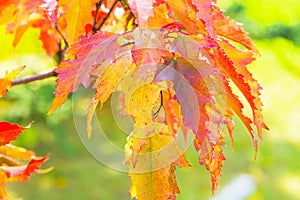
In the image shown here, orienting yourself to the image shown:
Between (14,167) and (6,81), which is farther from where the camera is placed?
(14,167)

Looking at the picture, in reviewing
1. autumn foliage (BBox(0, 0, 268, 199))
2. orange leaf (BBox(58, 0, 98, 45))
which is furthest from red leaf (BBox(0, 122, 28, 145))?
orange leaf (BBox(58, 0, 98, 45))

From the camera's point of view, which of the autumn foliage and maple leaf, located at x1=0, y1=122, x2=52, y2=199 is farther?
maple leaf, located at x1=0, y1=122, x2=52, y2=199

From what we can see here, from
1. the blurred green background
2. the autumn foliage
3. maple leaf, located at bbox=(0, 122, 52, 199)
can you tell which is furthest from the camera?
the blurred green background

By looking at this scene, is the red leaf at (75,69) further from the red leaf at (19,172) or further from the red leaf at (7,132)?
the red leaf at (19,172)

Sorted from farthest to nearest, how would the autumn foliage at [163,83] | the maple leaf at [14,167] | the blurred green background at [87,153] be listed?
the blurred green background at [87,153] < the maple leaf at [14,167] < the autumn foliage at [163,83]

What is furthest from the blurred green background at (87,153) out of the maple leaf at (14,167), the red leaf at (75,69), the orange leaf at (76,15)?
the red leaf at (75,69)

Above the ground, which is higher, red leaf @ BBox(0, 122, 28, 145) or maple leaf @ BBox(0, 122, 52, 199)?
red leaf @ BBox(0, 122, 28, 145)

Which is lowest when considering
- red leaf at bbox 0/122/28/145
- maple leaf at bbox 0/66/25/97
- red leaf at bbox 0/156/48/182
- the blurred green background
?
the blurred green background

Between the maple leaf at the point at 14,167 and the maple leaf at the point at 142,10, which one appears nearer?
the maple leaf at the point at 142,10

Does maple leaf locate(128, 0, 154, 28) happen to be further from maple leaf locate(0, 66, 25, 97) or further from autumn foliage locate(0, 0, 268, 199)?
maple leaf locate(0, 66, 25, 97)

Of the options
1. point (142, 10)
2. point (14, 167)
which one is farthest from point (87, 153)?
point (142, 10)

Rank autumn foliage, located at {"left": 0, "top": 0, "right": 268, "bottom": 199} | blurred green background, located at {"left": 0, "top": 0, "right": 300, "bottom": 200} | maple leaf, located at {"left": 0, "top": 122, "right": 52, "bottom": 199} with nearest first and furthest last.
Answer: autumn foliage, located at {"left": 0, "top": 0, "right": 268, "bottom": 199} → maple leaf, located at {"left": 0, "top": 122, "right": 52, "bottom": 199} → blurred green background, located at {"left": 0, "top": 0, "right": 300, "bottom": 200}

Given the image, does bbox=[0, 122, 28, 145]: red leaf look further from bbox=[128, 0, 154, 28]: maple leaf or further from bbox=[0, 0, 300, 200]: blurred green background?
bbox=[0, 0, 300, 200]: blurred green background

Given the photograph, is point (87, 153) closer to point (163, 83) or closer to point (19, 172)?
point (19, 172)
